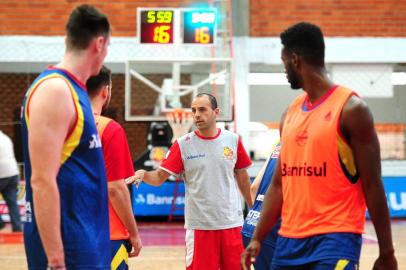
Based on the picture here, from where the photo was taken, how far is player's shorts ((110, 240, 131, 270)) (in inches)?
179

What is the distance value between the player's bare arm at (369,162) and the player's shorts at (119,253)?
174 cm

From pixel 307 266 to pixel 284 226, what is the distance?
246mm

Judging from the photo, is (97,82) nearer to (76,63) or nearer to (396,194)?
(76,63)

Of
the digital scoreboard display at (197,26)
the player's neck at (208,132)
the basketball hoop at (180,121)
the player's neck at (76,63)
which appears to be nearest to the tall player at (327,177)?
the player's neck at (76,63)

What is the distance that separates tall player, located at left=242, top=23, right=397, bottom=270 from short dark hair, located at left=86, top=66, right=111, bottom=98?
1368 millimetres

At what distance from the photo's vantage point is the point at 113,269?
4562mm

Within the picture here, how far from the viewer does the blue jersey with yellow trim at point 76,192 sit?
2.98 meters

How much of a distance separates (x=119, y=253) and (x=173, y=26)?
30.2ft

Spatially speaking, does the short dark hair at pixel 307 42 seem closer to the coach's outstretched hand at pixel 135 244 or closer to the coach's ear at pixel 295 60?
the coach's ear at pixel 295 60

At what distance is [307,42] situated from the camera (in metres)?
3.58

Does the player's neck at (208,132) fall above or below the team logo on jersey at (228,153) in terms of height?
above

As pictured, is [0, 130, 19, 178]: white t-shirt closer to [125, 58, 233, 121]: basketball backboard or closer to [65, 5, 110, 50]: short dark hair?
[125, 58, 233, 121]: basketball backboard

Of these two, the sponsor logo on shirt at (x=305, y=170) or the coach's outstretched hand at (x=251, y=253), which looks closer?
the sponsor logo on shirt at (x=305, y=170)

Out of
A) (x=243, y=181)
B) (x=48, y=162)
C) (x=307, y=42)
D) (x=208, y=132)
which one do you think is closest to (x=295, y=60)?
(x=307, y=42)
